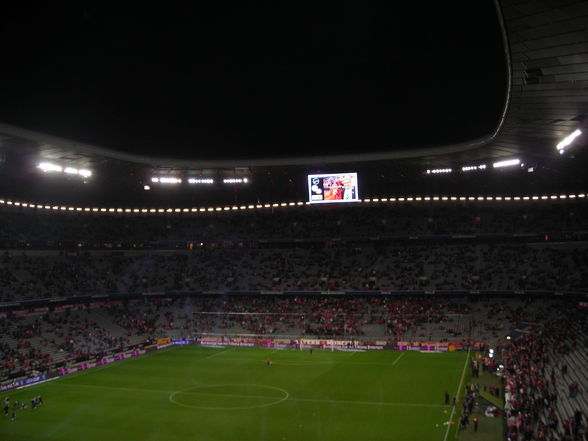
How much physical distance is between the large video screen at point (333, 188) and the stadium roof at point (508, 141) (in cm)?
140

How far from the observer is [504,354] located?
43.4m

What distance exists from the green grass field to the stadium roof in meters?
18.3

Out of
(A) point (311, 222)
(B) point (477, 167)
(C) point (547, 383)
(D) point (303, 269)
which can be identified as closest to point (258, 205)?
(A) point (311, 222)

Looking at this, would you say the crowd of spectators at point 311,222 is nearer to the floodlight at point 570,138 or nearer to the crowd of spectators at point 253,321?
the crowd of spectators at point 253,321

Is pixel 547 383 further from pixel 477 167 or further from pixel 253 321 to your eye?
pixel 253 321

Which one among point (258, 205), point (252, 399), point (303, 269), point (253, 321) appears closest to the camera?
point (252, 399)

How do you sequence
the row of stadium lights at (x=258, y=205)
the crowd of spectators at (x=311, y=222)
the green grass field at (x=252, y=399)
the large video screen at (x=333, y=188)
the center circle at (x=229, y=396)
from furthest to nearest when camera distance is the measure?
the row of stadium lights at (x=258, y=205)
the crowd of spectators at (x=311, y=222)
the large video screen at (x=333, y=188)
the center circle at (x=229, y=396)
the green grass field at (x=252, y=399)

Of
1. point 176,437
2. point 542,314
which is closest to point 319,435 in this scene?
point 176,437

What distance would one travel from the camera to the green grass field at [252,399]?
28859 mm

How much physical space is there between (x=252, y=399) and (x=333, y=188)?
31133 mm

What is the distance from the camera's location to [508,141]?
145 feet

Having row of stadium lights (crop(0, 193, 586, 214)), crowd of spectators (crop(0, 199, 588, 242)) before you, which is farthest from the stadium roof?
crowd of spectators (crop(0, 199, 588, 242))

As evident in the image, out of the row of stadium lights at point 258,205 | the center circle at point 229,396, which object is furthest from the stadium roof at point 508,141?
the center circle at point 229,396

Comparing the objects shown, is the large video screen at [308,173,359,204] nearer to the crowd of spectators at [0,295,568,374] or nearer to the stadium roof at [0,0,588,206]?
the stadium roof at [0,0,588,206]
